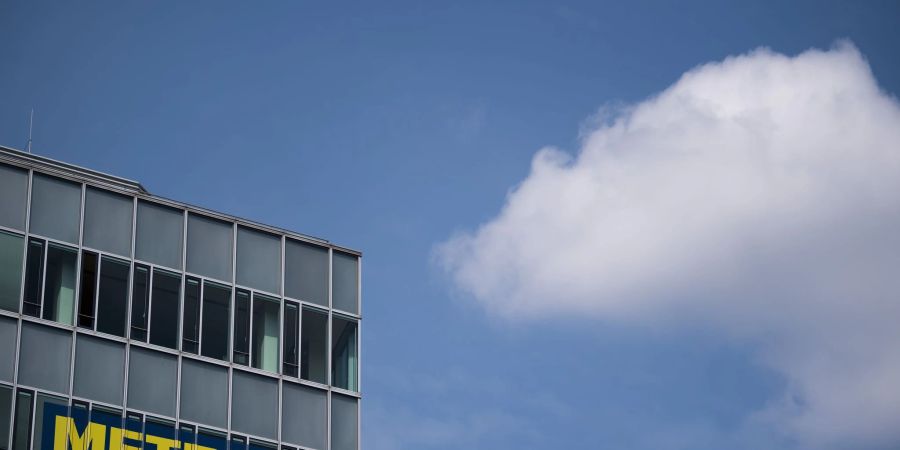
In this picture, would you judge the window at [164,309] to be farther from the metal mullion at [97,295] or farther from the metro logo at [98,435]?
the metro logo at [98,435]

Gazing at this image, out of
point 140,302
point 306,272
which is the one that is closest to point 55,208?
point 140,302

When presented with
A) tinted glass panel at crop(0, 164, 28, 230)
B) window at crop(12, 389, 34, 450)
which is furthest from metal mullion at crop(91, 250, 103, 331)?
window at crop(12, 389, 34, 450)

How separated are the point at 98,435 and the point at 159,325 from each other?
4.68m

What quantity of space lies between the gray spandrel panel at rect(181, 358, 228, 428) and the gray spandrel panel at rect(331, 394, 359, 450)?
4209 millimetres

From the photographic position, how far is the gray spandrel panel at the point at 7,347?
6438 cm

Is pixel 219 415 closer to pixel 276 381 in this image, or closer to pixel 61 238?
pixel 276 381

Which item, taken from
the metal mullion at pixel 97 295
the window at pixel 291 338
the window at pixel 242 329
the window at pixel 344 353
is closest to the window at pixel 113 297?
the metal mullion at pixel 97 295

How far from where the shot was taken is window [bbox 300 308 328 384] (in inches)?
2790

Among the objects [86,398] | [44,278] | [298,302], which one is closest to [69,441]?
[86,398]

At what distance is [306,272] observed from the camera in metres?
72.3

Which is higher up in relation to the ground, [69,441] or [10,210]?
[10,210]

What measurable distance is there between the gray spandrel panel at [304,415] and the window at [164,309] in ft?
14.6

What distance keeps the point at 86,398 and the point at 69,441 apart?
5.31 feet

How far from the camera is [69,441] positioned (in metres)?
64.6
